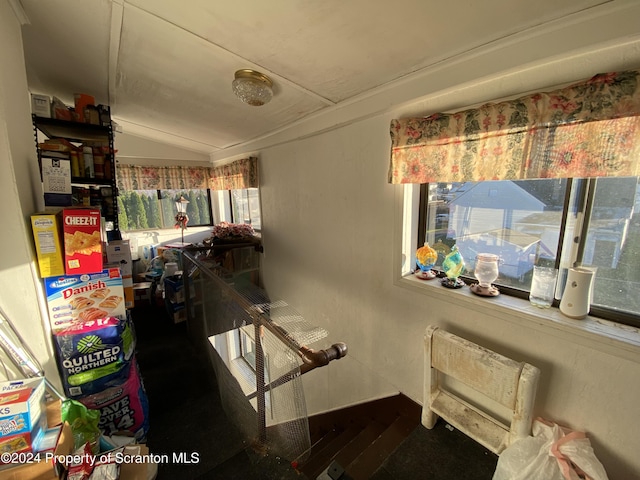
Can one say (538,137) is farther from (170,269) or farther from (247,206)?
(170,269)

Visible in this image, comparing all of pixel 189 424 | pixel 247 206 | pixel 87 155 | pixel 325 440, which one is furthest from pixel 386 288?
pixel 247 206

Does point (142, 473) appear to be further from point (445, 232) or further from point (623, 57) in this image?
point (623, 57)

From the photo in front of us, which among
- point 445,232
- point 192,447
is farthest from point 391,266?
point 192,447

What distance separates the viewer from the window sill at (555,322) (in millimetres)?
1003

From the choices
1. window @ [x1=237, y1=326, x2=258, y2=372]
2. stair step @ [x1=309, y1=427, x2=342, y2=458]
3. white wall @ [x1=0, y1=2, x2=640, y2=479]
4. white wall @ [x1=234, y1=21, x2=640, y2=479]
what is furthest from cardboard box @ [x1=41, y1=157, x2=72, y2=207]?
stair step @ [x1=309, y1=427, x2=342, y2=458]

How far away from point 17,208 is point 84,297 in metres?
0.51

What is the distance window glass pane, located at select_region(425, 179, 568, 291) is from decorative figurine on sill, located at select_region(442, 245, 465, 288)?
110 millimetres

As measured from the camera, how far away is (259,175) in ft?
10.2

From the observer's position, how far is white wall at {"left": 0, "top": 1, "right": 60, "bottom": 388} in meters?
1.04

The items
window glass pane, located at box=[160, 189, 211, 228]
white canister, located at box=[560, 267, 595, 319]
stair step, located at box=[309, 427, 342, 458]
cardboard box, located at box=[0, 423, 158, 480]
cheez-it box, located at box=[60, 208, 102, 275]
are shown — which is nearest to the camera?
cardboard box, located at box=[0, 423, 158, 480]

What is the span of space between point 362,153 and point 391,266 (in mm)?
822

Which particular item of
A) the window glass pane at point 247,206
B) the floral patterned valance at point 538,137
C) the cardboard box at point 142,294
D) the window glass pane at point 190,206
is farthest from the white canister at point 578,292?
the window glass pane at point 190,206

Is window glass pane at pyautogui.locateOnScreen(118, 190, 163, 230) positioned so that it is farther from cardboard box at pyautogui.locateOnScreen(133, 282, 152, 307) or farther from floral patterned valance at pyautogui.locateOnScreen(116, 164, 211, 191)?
cardboard box at pyautogui.locateOnScreen(133, 282, 152, 307)

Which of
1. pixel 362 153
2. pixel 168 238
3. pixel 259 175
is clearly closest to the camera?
pixel 362 153
